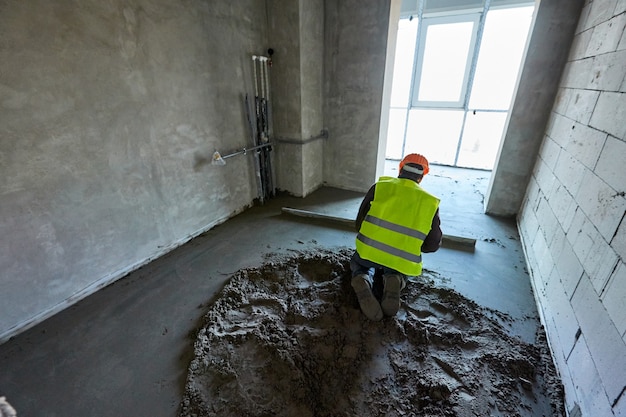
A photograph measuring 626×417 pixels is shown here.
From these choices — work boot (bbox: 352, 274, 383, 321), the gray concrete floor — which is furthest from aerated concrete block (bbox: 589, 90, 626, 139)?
work boot (bbox: 352, 274, 383, 321)

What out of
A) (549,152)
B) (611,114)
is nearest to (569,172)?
(611,114)

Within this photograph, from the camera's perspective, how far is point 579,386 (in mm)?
1333

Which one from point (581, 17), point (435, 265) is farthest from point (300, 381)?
point (581, 17)

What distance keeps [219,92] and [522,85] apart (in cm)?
323

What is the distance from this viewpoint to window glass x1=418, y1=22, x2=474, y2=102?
191 inches

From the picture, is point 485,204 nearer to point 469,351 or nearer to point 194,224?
point 469,351

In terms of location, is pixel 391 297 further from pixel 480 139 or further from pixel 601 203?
pixel 480 139

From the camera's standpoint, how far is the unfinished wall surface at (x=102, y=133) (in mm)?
1685

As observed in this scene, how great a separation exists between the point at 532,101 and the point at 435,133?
279cm

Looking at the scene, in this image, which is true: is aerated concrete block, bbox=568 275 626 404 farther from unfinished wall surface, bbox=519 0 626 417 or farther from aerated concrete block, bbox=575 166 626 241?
aerated concrete block, bbox=575 166 626 241

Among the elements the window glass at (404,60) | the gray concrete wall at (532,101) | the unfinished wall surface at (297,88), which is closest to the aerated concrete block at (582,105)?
the gray concrete wall at (532,101)

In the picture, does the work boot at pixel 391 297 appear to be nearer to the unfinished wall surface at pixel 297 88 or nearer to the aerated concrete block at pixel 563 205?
the aerated concrete block at pixel 563 205

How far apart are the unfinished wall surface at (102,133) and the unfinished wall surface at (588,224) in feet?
10.0

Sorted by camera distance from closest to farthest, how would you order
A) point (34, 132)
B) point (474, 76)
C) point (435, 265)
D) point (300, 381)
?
point (300, 381), point (34, 132), point (435, 265), point (474, 76)
